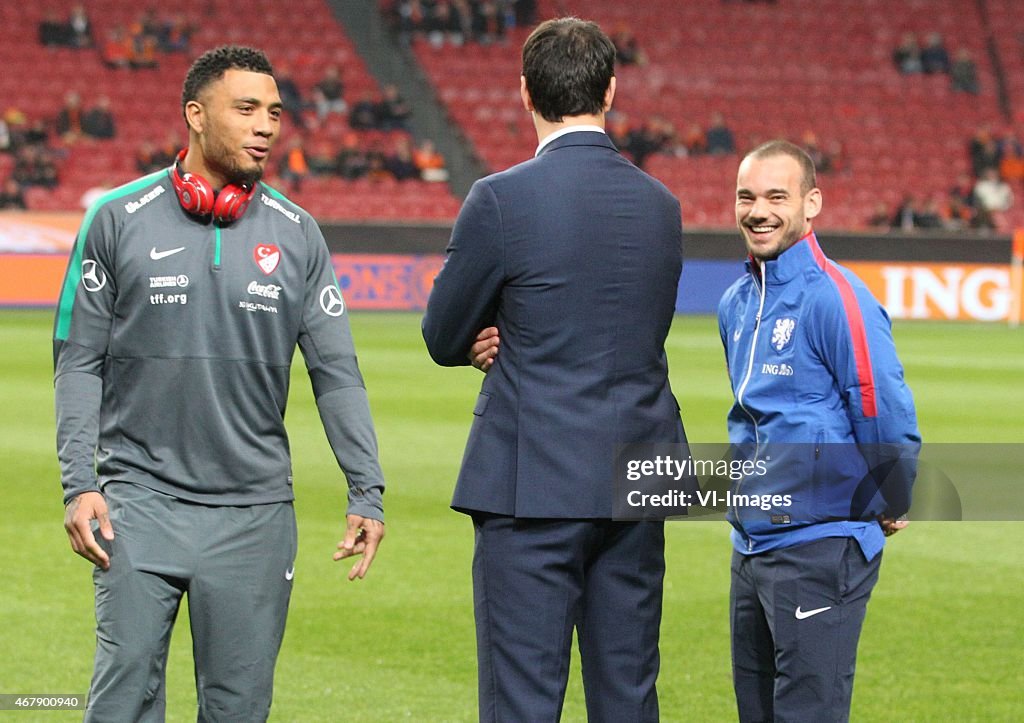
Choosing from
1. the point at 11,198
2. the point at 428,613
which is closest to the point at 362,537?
the point at 428,613

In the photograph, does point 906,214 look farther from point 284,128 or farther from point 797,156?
point 797,156

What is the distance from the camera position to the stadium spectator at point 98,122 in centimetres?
2859

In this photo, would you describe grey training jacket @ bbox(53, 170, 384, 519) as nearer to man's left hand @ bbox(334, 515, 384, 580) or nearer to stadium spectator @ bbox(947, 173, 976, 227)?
man's left hand @ bbox(334, 515, 384, 580)

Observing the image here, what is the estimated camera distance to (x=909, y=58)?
119 ft

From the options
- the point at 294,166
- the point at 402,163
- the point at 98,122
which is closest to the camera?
the point at 294,166

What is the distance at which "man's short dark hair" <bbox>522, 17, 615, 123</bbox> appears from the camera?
11.7 ft

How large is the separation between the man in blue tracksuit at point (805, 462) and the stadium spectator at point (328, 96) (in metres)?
26.9

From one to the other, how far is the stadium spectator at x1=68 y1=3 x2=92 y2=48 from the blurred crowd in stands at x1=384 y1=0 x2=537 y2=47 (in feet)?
20.6

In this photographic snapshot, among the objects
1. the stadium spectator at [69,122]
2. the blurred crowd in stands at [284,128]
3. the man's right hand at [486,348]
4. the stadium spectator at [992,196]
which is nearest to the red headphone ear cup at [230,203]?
the man's right hand at [486,348]

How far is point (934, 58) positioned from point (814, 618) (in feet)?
114

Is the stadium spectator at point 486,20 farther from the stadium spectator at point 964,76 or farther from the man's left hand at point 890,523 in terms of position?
the man's left hand at point 890,523

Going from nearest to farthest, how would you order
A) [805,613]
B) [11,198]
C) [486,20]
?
[805,613]
[11,198]
[486,20]

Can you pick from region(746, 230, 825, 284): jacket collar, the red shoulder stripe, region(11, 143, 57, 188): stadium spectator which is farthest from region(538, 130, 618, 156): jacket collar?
region(11, 143, 57, 188): stadium spectator

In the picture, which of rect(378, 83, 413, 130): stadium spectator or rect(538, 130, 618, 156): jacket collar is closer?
rect(538, 130, 618, 156): jacket collar
